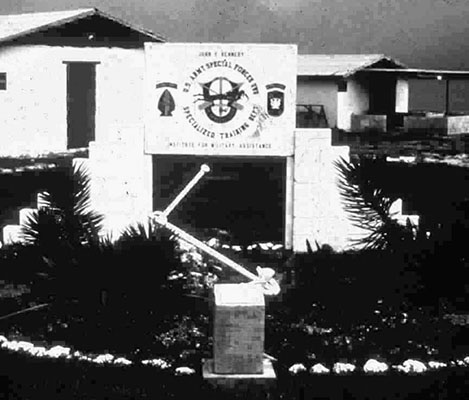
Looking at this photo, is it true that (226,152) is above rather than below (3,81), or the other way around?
below

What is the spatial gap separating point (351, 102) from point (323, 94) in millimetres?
1341

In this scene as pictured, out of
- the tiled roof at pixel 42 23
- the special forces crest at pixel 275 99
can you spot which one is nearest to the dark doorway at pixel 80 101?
the tiled roof at pixel 42 23

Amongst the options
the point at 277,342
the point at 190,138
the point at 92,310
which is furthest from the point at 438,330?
the point at 190,138

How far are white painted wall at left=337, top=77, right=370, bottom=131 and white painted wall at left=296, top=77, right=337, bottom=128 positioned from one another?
246 mm

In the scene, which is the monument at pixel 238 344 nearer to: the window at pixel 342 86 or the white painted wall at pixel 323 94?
the white painted wall at pixel 323 94

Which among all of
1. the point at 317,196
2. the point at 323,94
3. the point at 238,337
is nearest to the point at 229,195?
the point at 317,196

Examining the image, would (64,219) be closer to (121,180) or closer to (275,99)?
(121,180)

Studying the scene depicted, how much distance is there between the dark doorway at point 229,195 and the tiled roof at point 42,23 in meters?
16.3

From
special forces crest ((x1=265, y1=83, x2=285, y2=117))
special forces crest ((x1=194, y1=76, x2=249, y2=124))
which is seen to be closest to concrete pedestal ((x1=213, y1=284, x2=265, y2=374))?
special forces crest ((x1=194, y1=76, x2=249, y2=124))

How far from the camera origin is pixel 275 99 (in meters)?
12.4

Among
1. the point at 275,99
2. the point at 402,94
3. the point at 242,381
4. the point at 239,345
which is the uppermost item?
the point at 402,94

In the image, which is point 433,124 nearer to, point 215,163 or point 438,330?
point 215,163

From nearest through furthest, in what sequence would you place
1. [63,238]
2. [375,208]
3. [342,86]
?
[375,208], [63,238], [342,86]

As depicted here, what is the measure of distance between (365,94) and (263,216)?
32.9m
